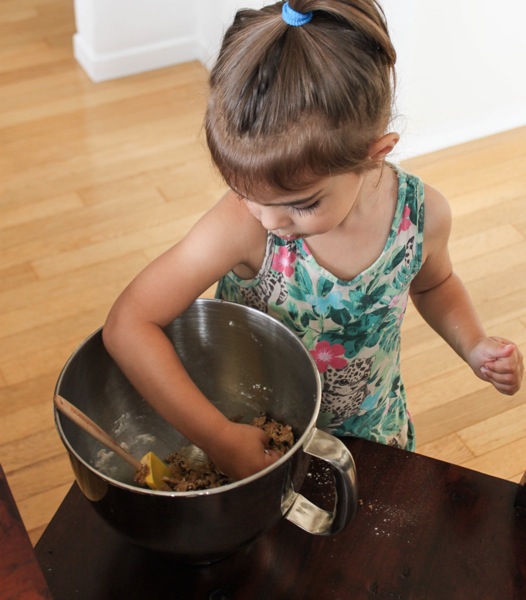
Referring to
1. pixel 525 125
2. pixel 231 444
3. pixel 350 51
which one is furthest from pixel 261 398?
pixel 525 125

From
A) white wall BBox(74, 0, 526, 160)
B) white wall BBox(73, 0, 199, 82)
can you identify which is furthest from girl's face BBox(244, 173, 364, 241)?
white wall BBox(73, 0, 199, 82)

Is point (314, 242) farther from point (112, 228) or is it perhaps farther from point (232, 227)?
point (112, 228)

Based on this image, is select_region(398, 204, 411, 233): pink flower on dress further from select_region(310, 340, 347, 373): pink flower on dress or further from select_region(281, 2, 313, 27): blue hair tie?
select_region(281, 2, 313, 27): blue hair tie

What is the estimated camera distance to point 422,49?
203cm

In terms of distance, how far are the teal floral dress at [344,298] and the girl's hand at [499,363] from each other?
4.2 inches

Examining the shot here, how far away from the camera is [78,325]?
1771mm

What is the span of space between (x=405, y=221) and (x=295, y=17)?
320 millimetres

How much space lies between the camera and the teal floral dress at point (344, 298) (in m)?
0.93

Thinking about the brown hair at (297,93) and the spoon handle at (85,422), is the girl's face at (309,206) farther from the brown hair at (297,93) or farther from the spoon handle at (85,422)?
the spoon handle at (85,422)

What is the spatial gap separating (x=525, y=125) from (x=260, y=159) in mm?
1893

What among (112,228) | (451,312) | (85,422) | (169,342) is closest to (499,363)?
(451,312)

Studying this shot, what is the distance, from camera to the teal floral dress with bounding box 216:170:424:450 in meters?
0.93

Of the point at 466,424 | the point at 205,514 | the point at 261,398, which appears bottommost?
the point at 466,424

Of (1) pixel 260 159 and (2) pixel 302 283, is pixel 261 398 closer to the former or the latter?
(2) pixel 302 283
